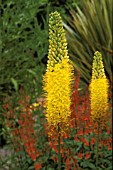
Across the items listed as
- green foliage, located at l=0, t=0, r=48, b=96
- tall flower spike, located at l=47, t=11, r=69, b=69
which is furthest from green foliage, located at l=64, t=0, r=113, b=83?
tall flower spike, located at l=47, t=11, r=69, b=69

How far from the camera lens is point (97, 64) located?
2848mm

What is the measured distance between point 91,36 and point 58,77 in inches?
218

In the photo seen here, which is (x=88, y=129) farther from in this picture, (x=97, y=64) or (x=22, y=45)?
(x=22, y=45)

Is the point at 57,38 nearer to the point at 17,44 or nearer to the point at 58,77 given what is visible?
the point at 58,77

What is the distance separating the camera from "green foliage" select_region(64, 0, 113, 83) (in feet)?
25.9

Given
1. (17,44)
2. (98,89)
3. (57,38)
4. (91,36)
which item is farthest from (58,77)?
(91,36)

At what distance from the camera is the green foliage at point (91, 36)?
7.89 metres

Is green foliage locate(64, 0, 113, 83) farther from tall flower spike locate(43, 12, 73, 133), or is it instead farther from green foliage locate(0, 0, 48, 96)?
tall flower spike locate(43, 12, 73, 133)

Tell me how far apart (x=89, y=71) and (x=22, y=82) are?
146 centimetres

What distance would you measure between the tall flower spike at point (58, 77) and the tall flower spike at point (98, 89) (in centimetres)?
23

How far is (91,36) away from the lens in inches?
315

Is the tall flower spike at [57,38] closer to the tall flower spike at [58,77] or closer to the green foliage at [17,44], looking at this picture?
the tall flower spike at [58,77]

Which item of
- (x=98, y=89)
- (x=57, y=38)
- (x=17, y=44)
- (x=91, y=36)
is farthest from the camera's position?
(x=91, y=36)

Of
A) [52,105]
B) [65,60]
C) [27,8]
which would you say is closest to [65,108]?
[52,105]
